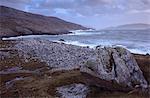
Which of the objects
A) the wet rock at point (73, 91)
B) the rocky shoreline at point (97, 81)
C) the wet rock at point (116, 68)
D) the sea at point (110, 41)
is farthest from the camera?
the sea at point (110, 41)

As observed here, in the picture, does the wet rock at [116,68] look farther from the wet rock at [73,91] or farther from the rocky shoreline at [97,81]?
the wet rock at [73,91]

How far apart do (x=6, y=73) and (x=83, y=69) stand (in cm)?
858

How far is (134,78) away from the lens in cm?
1906

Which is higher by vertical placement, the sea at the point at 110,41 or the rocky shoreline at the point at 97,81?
the rocky shoreline at the point at 97,81

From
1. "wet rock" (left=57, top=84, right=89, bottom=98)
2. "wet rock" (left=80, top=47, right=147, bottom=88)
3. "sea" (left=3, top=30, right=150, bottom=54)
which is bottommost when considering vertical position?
"sea" (left=3, top=30, right=150, bottom=54)

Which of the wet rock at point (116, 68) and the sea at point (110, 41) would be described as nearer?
the wet rock at point (116, 68)

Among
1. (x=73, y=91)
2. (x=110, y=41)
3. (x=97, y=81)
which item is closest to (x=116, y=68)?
(x=97, y=81)

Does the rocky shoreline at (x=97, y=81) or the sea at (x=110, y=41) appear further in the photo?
the sea at (x=110, y=41)

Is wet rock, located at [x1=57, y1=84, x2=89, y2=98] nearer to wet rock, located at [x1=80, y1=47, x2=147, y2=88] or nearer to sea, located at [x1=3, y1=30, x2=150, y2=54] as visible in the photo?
wet rock, located at [x1=80, y1=47, x2=147, y2=88]

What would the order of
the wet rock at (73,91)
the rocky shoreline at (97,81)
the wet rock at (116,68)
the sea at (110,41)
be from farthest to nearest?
the sea at (110,41) < the wet rock at (116,68) < the rocky shoreline at (97,81) < the wet rock at (73,91)

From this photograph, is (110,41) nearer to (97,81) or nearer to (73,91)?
(97,81)

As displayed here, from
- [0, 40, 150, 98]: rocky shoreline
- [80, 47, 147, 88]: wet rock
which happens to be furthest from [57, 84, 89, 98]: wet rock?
[80, 47, 147, 88]: wet rock

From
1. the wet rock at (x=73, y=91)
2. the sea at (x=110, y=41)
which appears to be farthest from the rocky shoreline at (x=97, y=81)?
the sea at (x=110, y=41)

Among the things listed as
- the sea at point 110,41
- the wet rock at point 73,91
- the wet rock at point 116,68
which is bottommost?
the sea at point 110,41
